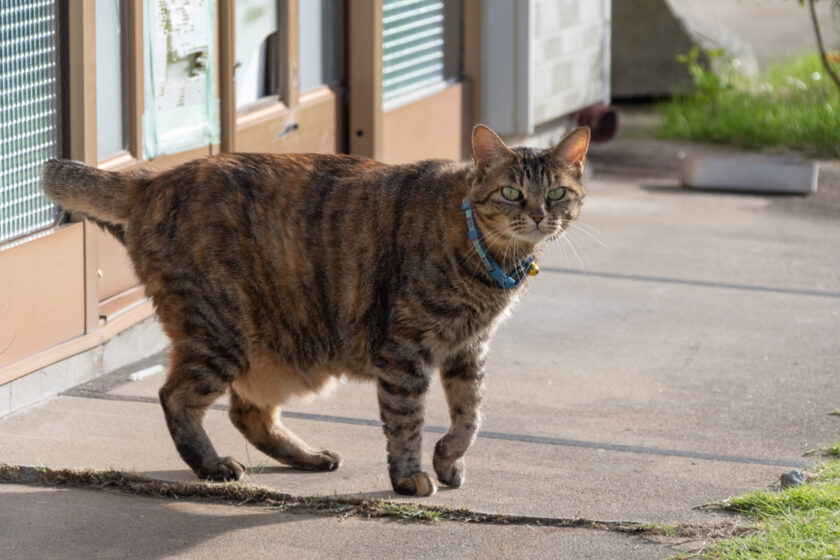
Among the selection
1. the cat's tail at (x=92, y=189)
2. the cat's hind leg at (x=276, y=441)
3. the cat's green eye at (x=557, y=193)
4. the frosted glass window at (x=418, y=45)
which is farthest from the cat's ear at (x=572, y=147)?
the frosted glass window at (x=418, y=45)

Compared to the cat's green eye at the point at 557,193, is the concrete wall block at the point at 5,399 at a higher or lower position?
lower

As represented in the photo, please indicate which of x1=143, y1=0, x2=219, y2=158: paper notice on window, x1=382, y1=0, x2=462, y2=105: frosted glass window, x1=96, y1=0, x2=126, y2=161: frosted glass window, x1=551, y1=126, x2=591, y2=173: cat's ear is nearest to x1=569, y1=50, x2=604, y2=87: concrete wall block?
x1=382, y1=0, x2=462, y2=105: frosted glass window

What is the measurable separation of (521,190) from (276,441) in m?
1.30

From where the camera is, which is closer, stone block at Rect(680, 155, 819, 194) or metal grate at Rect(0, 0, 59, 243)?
metal grate at Rect(0, 0, 59, 243)

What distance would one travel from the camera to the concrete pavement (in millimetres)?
3939

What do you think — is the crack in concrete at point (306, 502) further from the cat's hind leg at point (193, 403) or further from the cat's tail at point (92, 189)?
the cat's tail at point (92, 189)

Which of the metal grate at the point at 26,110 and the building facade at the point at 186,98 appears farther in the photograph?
the building facade at the point at 186,98

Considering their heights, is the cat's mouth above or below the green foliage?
above

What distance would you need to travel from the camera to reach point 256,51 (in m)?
7.07

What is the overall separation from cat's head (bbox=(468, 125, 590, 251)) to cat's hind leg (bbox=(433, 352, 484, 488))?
509mm

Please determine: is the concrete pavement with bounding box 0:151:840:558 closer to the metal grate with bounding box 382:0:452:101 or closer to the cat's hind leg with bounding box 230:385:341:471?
the cat's hind leg with bounding box 230:385:341:471

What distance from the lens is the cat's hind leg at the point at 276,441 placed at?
458 cm

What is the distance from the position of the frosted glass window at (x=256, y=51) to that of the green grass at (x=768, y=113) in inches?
215

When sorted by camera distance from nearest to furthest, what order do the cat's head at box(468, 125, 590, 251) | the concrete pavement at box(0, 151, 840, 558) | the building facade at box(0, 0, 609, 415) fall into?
the concrete pavement at box(0, 151, 840, 558) < the cat's head at box(468, 125, 590, 251) < the building facade at box(0, 0, 609, 415)
